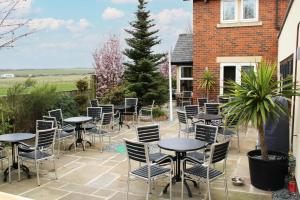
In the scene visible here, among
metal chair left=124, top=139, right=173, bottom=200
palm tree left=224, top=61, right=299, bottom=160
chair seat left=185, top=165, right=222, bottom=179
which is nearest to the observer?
metal chair left=124, top=139, right=173, bottom=200

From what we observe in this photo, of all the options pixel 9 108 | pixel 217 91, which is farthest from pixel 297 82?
pixel 217 91

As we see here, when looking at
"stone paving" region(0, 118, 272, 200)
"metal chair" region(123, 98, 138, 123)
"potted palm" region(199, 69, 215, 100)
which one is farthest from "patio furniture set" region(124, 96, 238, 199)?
"potted palm" region(199, 69, 215, 100)

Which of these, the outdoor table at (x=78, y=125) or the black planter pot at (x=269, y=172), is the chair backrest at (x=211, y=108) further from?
the black planter pot at (x=269, y=172)

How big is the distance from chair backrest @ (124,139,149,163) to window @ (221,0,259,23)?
8870mm

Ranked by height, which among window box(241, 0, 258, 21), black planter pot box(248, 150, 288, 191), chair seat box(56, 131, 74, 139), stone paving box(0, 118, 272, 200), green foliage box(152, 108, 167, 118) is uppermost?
window box(241, 0, 258, 21)

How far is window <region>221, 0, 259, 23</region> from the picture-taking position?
38.6 ft

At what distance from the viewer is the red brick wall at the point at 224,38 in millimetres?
11570

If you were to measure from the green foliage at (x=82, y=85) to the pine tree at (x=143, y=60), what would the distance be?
9.03ft

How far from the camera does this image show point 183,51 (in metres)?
15.7

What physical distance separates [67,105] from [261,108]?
688cm

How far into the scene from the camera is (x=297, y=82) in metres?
5.17

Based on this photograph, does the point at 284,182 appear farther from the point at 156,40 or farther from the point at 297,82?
the point at 156,40

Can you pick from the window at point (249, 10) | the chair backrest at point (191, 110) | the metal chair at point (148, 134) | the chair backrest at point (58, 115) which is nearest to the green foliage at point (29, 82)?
the chair backrest at point (58, 115)

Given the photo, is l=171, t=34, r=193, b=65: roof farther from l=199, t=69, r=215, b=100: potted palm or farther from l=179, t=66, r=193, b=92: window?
l=199, t=69, r=215, b=100: potted palm
